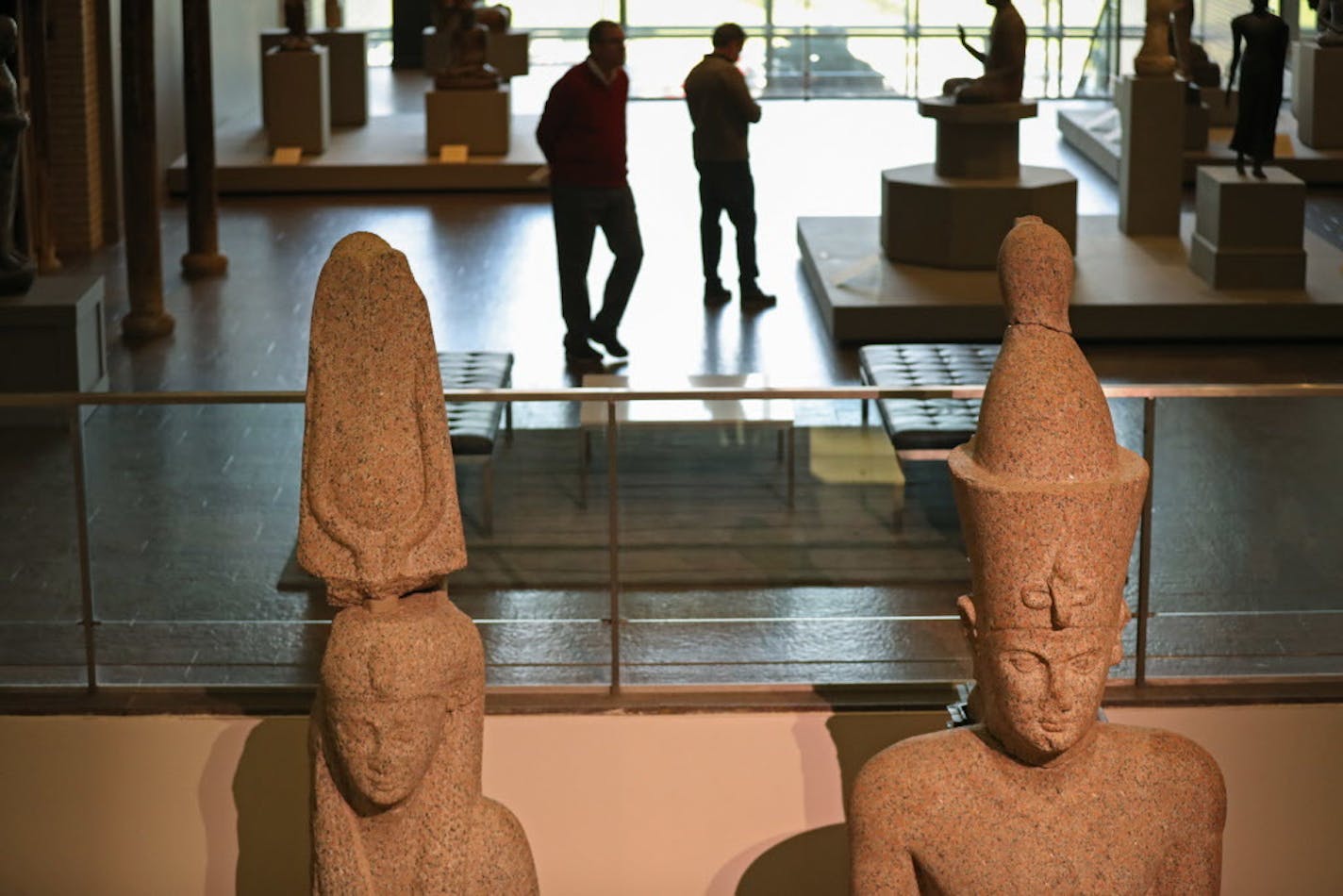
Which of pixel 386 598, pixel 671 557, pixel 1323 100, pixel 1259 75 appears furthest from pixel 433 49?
pixel 386 598

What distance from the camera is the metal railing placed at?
5.82m

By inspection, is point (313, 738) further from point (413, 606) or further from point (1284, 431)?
point (1284, 431)

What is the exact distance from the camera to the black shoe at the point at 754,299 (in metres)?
12.0

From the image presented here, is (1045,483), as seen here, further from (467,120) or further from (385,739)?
(467,120)

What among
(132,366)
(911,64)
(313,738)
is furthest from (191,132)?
(911,64)

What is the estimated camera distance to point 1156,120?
13.7 metres

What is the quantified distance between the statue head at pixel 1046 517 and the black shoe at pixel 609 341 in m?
6.88

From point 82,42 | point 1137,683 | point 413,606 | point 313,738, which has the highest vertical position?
point 82,42

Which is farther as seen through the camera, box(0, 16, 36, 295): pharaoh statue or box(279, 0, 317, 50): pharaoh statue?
box(279, 0, 317, 50): pharaoh statue

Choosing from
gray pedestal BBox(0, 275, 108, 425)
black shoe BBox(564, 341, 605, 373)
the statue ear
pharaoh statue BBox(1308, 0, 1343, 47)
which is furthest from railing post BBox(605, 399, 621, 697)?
pharaoh statue BBox(1308, 0, 1343, 47)

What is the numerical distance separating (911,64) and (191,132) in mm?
13031

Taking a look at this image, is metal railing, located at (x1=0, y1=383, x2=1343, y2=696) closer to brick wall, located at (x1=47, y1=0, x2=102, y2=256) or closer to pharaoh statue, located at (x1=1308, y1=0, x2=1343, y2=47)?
brick wall, located at (x1=47, y1=0, x2=102, y2=256)

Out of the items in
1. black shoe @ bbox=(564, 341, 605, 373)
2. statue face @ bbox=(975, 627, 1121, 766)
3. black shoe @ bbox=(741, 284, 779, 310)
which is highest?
statue face @ bbox=(975, 627, 1121, 766)

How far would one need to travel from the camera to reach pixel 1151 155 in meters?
13.5
